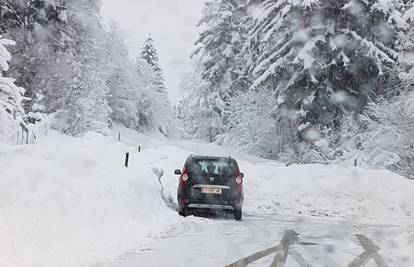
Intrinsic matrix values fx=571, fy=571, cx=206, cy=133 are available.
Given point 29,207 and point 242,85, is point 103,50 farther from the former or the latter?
point 29,207

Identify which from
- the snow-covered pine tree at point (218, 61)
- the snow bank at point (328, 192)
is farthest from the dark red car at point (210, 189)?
the snow-covered pine tree at point (218, 61)

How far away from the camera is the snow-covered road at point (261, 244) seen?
834 centimetres

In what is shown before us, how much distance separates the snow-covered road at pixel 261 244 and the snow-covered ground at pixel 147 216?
2 cm

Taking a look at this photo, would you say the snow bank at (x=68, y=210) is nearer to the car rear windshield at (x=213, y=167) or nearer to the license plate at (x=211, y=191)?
the license plate at (x=211, y=191)

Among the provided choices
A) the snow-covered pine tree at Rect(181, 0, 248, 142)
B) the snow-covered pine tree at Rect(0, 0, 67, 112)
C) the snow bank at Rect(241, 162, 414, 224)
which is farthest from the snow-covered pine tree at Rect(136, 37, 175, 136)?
the snow bank at Rect(241, 162, 414, 224)

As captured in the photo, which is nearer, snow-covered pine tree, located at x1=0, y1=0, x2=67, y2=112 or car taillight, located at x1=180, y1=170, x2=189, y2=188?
car taillight, located at x1=180, y1=170, x2=189, y2=188

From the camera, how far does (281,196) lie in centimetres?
1873

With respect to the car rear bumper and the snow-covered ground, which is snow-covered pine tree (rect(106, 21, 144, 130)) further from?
the car rear bumper

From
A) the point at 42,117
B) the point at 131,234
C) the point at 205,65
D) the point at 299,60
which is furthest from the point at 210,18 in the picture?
the point at 131,234

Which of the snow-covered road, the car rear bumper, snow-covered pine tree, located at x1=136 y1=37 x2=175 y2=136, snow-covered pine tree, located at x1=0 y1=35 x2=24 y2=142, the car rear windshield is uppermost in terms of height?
snow-covered pine tree, located at x1=136 y1=37 x2=175 y2=136

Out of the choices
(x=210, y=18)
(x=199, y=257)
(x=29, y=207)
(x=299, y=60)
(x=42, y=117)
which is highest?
(x=210, y=18)

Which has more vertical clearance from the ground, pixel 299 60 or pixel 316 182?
pixel 299 60

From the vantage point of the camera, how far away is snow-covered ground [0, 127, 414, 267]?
7867 millimetres

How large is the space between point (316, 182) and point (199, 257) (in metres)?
11.6
